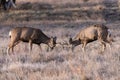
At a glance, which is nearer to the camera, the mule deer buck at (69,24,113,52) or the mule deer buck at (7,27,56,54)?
the mule deer buck at (69,24,113,52)

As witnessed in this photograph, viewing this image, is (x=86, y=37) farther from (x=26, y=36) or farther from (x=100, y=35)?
(x=26, y=36)

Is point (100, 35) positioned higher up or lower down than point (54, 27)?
higher up

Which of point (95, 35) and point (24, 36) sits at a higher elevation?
point (95, 35)

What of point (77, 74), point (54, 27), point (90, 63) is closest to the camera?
point (77, 74)

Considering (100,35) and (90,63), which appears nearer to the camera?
(90,63)

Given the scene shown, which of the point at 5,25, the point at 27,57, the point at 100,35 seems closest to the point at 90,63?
the point at 27,57

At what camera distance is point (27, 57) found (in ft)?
46.5

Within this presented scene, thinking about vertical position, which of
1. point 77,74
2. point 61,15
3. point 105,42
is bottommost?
point 61,15

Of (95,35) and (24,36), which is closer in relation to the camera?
(95,35)

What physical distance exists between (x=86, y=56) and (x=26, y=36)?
365cm

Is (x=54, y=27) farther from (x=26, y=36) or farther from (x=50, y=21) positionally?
(x=26, y=36)

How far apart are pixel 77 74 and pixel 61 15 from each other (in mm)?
26587

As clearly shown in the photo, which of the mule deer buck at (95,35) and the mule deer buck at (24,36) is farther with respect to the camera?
the mule deer buck at (24,36)

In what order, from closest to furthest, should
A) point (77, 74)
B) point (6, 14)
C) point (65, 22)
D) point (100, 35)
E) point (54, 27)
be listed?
point (77, 74), point (100, 35), point (54, 27), point (65, 22), point (6, 14)
